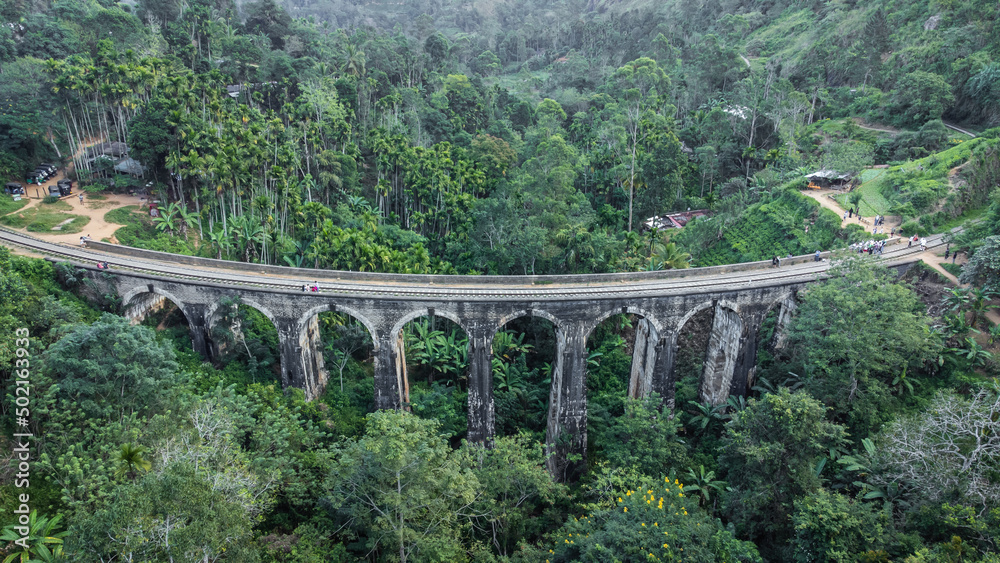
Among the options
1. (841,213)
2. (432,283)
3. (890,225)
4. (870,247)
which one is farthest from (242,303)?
(890,225)

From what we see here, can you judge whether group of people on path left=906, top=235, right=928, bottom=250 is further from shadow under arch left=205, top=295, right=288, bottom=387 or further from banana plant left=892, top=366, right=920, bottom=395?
shadow under arch left=205, top=295, right=288, bottom=387

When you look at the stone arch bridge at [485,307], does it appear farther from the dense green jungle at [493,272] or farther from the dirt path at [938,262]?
the dense green jungle at [493,272]

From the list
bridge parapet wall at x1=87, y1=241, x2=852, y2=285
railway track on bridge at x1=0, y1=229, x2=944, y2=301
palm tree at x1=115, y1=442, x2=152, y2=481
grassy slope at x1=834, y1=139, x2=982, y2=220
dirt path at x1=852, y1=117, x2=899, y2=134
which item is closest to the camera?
palm tree at x1=115, y1=442, x2=152, y2=481

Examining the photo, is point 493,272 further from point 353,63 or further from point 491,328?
point 353,63

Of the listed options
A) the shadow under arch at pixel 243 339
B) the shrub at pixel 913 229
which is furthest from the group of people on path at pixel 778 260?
the shadow under arch at pixel 243 339

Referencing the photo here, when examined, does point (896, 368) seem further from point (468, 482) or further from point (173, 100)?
point (173, 100)

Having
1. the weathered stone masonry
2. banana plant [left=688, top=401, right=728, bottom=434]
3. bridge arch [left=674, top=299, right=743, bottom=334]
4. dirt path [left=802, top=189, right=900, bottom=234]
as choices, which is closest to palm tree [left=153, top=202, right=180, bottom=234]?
the weathered stone masonry
